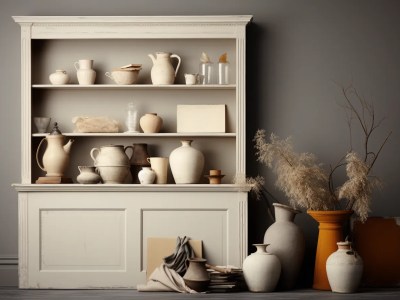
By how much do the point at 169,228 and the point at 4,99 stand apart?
1.80m

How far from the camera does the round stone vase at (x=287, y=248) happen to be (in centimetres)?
591

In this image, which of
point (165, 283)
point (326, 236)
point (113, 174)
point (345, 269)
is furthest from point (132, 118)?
point (345, 269)

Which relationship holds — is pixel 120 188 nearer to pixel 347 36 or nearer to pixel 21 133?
pixel 21 133

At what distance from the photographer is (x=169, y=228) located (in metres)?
6.08

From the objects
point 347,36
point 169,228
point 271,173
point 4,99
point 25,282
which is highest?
point 347,36

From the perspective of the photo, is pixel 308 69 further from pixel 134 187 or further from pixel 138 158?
pixel 134 187

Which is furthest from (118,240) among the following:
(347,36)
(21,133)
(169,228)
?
(347,36)

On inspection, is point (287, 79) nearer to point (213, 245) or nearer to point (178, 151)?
point (178, 151)

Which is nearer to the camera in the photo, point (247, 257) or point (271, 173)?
point (247, 257)

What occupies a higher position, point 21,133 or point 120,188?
point 21,133

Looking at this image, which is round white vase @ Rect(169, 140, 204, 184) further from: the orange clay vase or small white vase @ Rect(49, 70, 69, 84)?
small white vase @ Rect(49, 70, 69, 84)

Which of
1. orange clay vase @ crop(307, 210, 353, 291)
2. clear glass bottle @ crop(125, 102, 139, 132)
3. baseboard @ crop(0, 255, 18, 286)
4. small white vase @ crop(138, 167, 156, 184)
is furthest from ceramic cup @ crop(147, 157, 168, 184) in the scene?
baseboard @ crop(0, 255, 18, 286)

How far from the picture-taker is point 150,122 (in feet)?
20.4

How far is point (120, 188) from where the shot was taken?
6043mm
